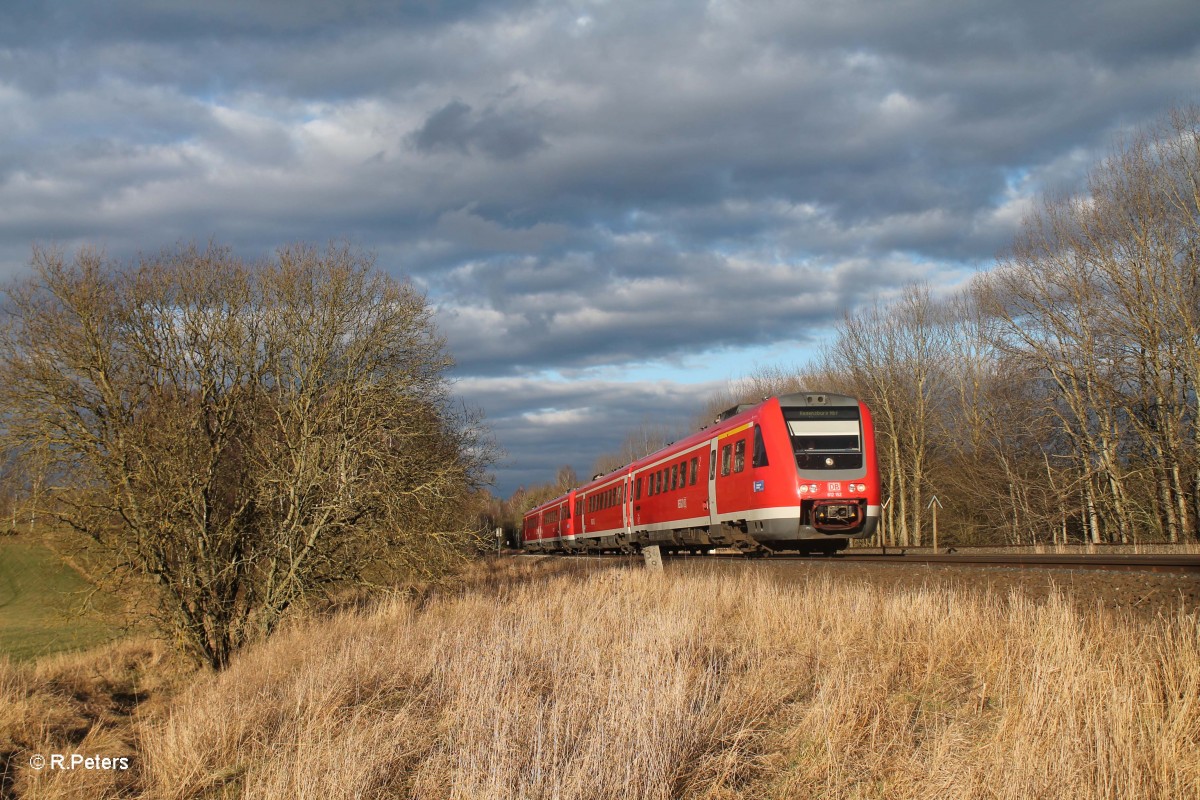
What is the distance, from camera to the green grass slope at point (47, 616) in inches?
643

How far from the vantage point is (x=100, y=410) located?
16.4 meters

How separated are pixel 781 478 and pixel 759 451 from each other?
964 millimetres

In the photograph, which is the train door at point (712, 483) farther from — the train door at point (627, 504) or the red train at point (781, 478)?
the train door at point (627, 504)

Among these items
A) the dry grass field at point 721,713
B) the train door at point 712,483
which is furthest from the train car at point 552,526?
the dry grass field at point 721,713

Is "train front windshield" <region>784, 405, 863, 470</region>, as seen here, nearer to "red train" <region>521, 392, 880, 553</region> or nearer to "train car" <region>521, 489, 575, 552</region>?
"red train" <region>521, 392, 880, 553</region>

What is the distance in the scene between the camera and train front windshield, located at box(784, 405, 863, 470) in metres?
17.6

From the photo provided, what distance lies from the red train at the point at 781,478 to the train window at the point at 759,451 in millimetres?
20

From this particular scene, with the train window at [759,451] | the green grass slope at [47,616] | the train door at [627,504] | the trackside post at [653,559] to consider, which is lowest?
the green grass slope at [47,616]

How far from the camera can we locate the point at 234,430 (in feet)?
58.7

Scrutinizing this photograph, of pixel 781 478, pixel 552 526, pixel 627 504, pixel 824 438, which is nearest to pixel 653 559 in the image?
pixel 781 478

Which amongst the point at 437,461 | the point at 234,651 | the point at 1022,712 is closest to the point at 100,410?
the point at 234,651

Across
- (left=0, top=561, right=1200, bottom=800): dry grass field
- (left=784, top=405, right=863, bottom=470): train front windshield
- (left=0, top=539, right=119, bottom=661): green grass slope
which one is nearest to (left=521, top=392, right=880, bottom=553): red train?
(left=784, top=405, right=863, bottom=470): train front windshield

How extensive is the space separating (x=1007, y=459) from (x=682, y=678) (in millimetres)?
37904

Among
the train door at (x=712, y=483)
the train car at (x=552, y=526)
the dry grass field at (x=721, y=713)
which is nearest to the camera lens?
the dry grass field at (x=721, y=713)
